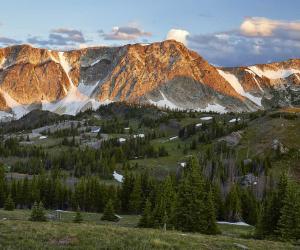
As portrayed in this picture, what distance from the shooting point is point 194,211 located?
52.2 m

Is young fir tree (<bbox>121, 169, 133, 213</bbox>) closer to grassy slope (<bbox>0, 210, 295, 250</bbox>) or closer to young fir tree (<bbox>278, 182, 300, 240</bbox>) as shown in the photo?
young fir tree (<bbox>278, 182, 300, 240</bbox>)

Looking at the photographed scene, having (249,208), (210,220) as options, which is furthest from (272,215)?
(249,208)

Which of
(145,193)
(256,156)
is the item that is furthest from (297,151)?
(145,193)

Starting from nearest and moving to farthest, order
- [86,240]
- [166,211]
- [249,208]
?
[86,240]
[166,211]
[249,208]

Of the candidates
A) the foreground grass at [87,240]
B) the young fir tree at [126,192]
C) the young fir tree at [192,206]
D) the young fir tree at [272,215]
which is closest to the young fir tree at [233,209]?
the young fir tree at [126,192]

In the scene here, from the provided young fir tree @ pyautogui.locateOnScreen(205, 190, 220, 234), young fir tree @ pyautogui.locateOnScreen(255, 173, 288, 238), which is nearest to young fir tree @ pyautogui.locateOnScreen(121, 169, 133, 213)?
young fir tree @ pyautogui.locateOnScreen(205, 190, 220, 234)

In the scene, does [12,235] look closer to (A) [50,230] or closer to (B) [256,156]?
(A) [50,230]

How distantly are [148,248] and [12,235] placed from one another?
323 inches

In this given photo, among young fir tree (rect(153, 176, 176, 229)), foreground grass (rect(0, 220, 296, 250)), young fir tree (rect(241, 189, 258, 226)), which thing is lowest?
young fir tree (rect(241, 189, 258, 226))

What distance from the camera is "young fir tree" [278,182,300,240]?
153 feet

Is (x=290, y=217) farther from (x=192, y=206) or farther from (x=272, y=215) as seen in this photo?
(x=192, y=206)

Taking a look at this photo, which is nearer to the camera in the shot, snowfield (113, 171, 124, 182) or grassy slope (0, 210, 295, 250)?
grassy slope (0, 210, 295, 250)

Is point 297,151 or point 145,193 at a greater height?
point 297,151

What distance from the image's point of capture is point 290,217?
4719 centimetres
